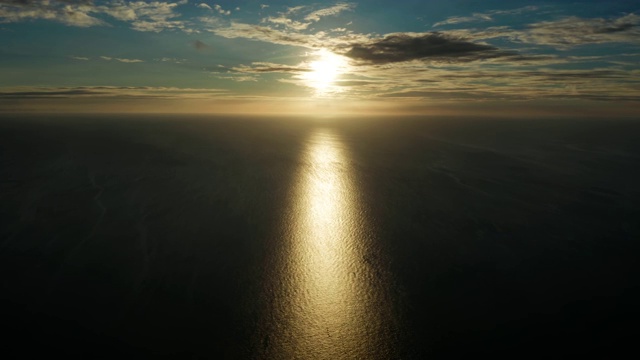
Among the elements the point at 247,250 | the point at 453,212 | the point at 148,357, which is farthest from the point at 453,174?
the point at 148,357

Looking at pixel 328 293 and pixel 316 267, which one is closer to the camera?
pixel 328 293

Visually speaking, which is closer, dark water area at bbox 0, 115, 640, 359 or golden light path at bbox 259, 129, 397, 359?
golden light path at bbox 259, 129, 397, 359

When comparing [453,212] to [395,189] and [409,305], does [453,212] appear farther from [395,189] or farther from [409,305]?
[409,305]

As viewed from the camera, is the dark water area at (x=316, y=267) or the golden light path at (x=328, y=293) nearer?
the golden light path at (x=328, y=293)

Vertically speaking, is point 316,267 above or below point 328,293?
below
